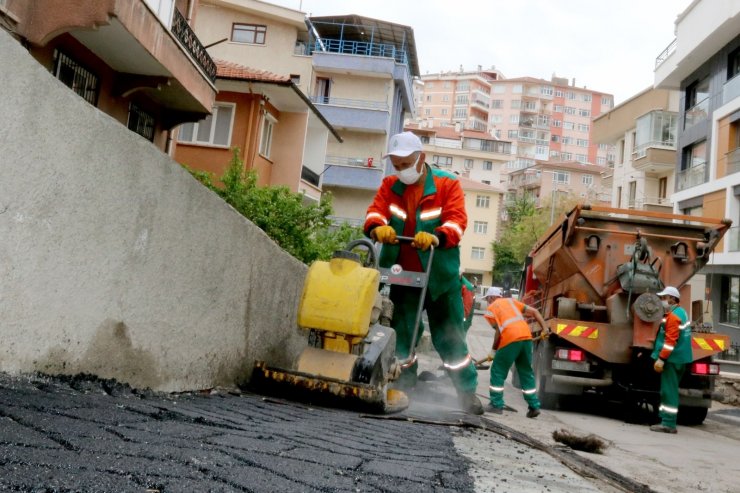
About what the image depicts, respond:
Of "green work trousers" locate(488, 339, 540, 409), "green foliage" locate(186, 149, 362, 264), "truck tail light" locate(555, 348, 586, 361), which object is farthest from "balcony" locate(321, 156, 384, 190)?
"green work trousers" locate(488, 339, 540, 409)

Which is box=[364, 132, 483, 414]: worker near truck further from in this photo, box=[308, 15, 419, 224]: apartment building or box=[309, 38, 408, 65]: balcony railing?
box=[309, 38, 408, 65]: balcony railing

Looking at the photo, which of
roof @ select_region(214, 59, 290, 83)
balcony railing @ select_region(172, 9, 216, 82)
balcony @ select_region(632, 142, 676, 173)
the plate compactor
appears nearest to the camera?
the plate compactor

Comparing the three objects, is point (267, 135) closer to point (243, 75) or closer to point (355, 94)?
point (243, 75)

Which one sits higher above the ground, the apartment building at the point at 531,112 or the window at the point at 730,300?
the apartment building at the point at 531,112

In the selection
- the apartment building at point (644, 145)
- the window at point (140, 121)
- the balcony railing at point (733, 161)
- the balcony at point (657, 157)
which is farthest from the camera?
the apartment building at point (644, 145)

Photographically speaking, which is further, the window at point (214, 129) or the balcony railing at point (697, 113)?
the balcony railing at point (697, 113)

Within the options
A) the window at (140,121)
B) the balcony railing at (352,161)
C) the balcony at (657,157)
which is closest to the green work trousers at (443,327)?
the window at (140,121)

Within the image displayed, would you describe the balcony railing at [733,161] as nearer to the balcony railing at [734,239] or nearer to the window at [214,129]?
the balcony railing at [734,239]

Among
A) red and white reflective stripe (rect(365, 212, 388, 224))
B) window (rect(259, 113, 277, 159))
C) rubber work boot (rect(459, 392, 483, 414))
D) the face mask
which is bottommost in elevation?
rubber work boot (rect(459, 392, 483, 414))

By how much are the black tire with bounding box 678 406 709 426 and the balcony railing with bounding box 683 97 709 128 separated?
21972 mm

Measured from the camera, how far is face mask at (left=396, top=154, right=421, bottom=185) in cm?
573

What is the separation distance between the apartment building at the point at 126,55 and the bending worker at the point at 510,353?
6323 millimetres

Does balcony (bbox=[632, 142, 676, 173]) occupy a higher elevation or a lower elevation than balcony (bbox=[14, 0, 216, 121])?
higher

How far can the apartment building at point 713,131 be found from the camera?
25328mm
